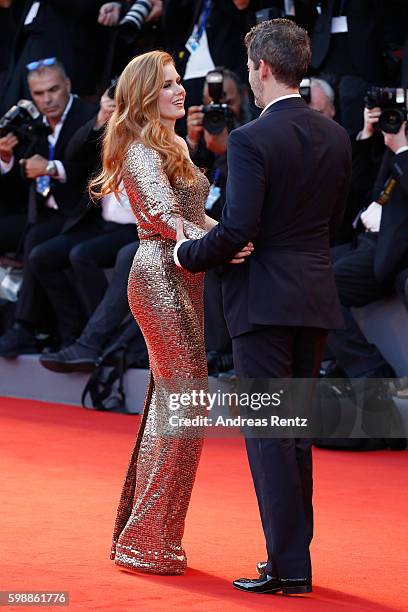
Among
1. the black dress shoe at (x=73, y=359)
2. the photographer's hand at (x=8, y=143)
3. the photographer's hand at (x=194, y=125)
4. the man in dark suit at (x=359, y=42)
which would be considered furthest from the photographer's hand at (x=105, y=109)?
the black dress shoe at (x=73, y=359)

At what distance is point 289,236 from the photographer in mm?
3320

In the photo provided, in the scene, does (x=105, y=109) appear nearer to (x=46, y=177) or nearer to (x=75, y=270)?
(x=46, y=177)

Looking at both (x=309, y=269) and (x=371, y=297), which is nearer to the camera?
(x=309, y=269)

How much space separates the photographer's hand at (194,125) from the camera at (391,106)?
1.08m

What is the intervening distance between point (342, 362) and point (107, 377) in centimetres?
156

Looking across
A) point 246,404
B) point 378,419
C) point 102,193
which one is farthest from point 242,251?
point 378,419

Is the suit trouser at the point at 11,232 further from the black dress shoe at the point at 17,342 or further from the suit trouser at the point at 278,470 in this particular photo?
the suit trouser at the point at 278,470

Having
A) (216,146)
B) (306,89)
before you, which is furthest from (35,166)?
(306,89)

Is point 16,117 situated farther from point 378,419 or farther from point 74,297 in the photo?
point 378,419

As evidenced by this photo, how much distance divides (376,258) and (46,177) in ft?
7.82

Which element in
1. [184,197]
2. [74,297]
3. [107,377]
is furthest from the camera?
[74,297]

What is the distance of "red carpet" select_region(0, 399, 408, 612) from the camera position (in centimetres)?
334

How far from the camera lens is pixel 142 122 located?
3.69 meters

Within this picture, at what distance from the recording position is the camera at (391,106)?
234 inches
